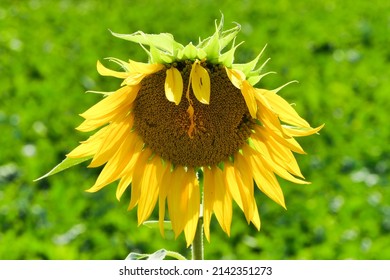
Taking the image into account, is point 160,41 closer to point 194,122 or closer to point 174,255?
point 194,122

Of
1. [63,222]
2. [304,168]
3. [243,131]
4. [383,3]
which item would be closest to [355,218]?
[304,168]

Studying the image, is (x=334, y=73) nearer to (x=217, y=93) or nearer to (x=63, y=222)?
(x=63, y=222)

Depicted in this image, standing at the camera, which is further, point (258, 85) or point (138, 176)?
point (258, 85)

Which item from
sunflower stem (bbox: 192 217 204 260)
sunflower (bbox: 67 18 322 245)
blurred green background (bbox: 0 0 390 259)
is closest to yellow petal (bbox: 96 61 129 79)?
sunflower (bbox: 67 18 322 245)

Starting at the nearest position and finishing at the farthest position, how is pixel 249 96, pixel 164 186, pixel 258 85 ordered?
pixel 249 96 → pixel 164 186 → pixel 258 85

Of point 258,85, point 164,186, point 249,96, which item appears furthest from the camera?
point 258,85

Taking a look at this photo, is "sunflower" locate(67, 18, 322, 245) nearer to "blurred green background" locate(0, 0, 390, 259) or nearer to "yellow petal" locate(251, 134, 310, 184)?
"yellow petal" locate(251, 134, 310, 184)

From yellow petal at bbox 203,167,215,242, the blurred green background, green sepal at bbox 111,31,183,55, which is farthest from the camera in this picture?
the blurred green background

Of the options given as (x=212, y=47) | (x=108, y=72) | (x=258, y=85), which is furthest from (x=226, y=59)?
(x=258, y=85)
